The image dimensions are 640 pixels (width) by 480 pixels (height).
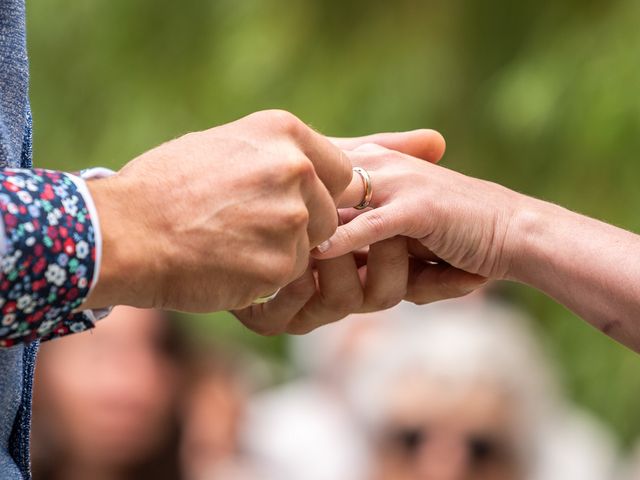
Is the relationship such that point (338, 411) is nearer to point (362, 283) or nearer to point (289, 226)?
point (362, 283)

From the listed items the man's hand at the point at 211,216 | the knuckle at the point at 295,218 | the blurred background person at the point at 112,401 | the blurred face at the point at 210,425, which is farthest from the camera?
the blurred face at the point at 210,425

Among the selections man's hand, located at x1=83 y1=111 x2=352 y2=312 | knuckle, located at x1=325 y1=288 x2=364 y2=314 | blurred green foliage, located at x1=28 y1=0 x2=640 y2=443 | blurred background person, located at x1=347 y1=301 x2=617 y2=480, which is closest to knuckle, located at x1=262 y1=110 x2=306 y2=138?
man's hand, located at x1=83 y1=111 x2=352 y2=312

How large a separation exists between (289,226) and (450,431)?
1457 mm

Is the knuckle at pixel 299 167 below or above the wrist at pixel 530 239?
above

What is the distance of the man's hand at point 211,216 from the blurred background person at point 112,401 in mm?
1203

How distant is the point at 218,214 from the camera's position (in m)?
1.28

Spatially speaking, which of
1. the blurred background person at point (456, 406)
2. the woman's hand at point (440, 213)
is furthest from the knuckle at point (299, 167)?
the blurred background person at point (456, 406)

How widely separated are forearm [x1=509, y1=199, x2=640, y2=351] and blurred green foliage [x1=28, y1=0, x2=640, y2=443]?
5.35 ft

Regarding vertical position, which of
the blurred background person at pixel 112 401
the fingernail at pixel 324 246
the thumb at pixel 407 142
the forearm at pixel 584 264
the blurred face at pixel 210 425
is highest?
the thumb at pixel 407 142

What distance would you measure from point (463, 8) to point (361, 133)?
526mm

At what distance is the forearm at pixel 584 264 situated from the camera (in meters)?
1.65

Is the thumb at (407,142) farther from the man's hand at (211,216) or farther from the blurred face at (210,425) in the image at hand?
the blurred face at (210,425)

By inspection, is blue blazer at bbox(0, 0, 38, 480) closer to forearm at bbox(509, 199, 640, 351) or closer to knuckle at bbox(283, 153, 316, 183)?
knuckle at bbox(283, 153, 316, 183)

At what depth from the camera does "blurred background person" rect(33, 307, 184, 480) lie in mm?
2492
